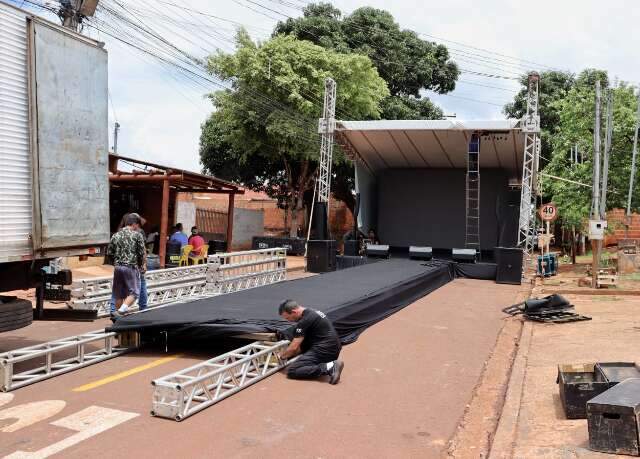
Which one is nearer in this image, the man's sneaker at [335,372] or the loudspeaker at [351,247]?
the man's sneaker at [335,372]

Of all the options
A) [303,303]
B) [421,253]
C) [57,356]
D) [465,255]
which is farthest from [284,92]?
[57,356]

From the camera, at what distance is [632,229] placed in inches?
1372

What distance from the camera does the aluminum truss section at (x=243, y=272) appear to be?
13203 millimetres

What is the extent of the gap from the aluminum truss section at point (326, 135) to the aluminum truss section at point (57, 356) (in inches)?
499

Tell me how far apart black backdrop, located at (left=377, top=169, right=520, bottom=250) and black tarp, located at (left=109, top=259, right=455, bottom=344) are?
746 centimetres

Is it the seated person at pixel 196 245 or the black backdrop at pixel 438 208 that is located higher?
the black backdrop at pixel 438 208

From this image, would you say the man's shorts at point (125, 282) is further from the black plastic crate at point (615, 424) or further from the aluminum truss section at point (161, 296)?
the black plastic crate at point (615, 424)

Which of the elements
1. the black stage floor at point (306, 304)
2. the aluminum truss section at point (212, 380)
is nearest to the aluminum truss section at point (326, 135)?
the black stage floor at point (306, 304)

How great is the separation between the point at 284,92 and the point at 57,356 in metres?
19.9

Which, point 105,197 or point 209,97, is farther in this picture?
point 209,97

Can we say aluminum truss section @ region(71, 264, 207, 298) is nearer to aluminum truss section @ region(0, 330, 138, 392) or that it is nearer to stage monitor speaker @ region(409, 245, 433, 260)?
aluminum truss section @ region(0, 330, 138, 392)

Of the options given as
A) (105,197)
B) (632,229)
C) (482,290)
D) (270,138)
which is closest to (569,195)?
(482,290)

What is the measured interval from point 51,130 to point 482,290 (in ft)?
42.0

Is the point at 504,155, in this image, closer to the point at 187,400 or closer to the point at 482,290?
the point at 482,290
